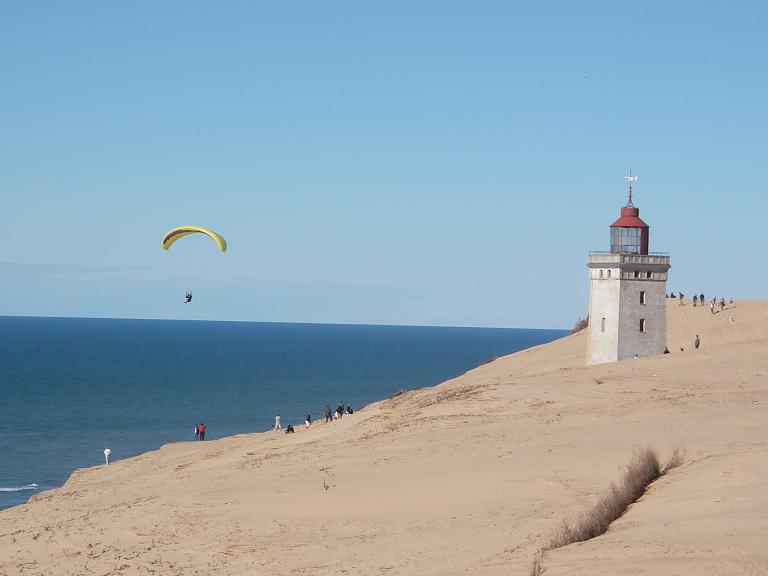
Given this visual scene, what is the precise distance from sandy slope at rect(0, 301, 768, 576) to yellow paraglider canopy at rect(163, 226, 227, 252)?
8496mm

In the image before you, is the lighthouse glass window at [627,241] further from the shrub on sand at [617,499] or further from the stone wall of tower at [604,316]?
the shrub on sand at [617,499]

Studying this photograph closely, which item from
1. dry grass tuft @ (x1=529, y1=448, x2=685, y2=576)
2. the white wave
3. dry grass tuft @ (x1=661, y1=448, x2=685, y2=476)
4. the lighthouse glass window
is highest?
the lighthouse glass window

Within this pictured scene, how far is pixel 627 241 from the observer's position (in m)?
45.0

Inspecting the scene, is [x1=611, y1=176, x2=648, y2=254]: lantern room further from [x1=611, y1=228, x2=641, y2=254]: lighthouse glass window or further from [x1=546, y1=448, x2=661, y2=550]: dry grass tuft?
A: [x1=546, y1=448, x2=661, y2=550]: dry grass tuft

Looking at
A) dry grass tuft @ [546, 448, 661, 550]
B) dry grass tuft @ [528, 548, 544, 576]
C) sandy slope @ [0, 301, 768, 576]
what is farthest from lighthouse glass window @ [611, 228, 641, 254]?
dry grass tuft @ [528, 548, 544, 576]

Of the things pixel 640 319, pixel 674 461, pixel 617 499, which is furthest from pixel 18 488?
pixel 617 499

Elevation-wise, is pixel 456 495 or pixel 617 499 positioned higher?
pixel 617 499

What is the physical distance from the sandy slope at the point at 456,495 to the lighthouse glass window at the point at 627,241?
327 inches

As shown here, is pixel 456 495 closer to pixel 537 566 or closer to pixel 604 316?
pixel 537 566

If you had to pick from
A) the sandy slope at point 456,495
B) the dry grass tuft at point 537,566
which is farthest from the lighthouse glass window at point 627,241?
the dry grass tuft at point 537,566

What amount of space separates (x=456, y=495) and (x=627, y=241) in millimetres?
24426

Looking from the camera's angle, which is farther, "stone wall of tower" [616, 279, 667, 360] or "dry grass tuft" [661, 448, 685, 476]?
"stone wall of tower" [616, 279, 667, 360]

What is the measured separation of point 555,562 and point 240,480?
13975mm

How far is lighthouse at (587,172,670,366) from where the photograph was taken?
4425 centimetres
